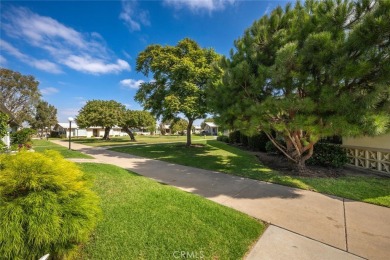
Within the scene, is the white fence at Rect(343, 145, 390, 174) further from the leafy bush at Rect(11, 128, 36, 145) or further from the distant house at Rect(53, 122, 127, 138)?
the distant house at Rect(53, 122, 127, 138)

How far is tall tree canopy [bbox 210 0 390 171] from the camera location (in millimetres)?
4691

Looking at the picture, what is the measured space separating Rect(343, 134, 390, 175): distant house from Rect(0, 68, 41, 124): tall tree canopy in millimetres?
40007

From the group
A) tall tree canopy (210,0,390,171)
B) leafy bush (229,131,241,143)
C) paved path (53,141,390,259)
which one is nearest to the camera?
paved path (53,141,390,259)

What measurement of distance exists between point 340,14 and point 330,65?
1533mm

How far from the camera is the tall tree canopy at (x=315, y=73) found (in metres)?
4.69

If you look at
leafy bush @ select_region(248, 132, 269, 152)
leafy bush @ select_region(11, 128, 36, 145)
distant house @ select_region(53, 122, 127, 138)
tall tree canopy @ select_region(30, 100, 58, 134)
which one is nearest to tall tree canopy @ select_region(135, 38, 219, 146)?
leafy bush @ select_region(248, 132, 269, 152)

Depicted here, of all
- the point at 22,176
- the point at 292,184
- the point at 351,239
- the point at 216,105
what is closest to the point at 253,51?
the point at 216,105

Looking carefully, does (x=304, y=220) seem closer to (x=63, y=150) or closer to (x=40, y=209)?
(x=40, y=209)

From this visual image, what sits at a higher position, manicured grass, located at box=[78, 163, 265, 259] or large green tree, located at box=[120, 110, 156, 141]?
large green tree, located at box=[120, 110, 156, 141]

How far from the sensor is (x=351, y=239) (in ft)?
10.4

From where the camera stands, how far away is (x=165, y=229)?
3.25 m

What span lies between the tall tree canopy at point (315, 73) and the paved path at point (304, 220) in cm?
182
